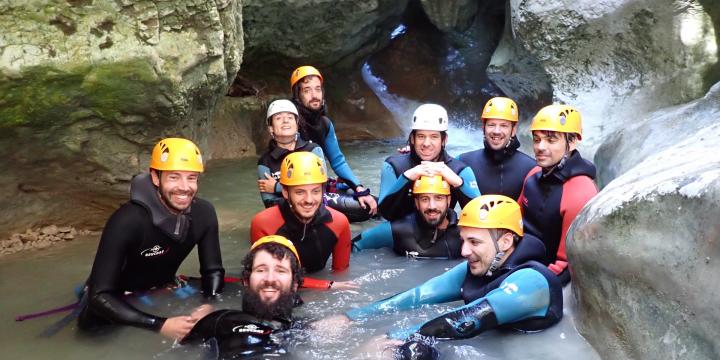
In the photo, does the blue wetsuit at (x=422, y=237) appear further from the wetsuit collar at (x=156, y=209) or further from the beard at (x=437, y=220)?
the wetsuit collar at (x=156, y=209)

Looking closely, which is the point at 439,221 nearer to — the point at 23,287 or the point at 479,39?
the point at 23,287

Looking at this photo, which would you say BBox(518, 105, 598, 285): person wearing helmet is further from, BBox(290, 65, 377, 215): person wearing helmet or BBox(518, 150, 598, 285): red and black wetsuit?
BBox(290, 65, 377, 215): person wearing helmet

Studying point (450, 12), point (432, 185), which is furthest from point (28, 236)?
point (450, 12)

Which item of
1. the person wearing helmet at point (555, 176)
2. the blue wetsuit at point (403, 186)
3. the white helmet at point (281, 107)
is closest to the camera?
the person wearing helmet at point (555, 176)

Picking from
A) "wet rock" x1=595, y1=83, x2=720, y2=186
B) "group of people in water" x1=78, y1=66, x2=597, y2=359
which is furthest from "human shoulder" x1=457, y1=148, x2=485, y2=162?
"wet rock" x1=595, y1=83, x2=720, y2=186

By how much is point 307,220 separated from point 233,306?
0.92m

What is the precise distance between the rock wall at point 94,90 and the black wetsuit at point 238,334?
2268 mm

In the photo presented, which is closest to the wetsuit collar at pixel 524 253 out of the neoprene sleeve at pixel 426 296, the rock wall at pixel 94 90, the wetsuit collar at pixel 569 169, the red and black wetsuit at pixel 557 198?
the neoprene sleeve at pixel 426 296

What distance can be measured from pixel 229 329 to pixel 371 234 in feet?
8.28

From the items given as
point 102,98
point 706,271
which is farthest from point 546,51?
point 706,271

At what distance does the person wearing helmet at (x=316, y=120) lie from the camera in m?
6.82

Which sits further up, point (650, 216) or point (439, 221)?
point (650, 216)

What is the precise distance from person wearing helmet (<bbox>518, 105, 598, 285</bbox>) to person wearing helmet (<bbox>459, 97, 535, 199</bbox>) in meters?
0.96

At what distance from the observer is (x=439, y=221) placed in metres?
5.81
